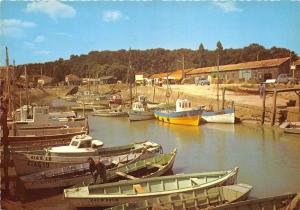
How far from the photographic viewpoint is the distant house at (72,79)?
91.7m

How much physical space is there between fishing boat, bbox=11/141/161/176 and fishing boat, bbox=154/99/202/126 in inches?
591

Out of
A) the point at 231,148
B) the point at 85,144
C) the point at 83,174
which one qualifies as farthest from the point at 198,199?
the point at 231,148

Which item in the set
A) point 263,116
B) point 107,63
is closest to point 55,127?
point 263,116

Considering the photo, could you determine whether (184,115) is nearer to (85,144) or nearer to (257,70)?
(85,144)

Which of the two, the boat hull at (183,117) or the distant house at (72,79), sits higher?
the distant house at (72,79)

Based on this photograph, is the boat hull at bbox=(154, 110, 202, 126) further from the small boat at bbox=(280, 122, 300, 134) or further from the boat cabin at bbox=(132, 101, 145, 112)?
the small boat at bbox=(280, 122, 300, 134)

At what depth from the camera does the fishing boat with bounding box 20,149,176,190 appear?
43.8 feet

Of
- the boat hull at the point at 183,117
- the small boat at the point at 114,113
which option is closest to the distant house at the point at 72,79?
the small boat at the point at 114,113

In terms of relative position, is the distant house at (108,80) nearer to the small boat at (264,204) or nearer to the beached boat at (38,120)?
the beached boat at (38,120)

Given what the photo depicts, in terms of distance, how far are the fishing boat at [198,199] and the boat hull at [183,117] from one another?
2028 centimetres

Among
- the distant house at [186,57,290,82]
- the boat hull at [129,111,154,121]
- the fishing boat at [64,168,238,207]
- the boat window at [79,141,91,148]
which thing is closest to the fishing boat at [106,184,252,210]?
the fishing boat at [64,168,238,207]

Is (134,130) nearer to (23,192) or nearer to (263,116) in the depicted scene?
(263,116)

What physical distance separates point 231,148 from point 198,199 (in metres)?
12.0

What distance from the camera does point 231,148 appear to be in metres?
22.2
